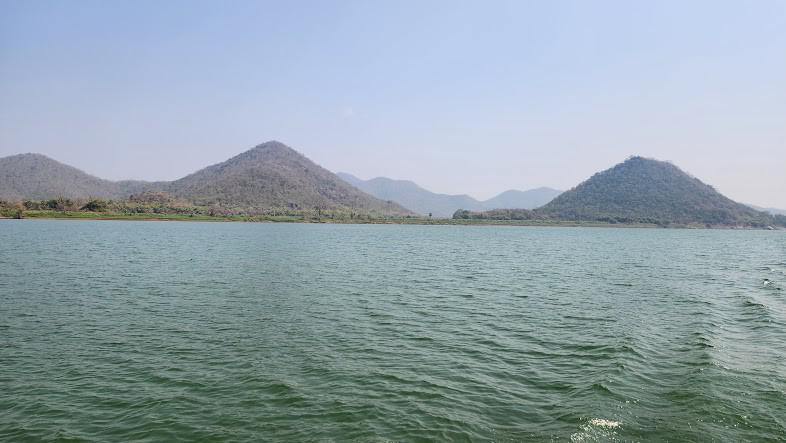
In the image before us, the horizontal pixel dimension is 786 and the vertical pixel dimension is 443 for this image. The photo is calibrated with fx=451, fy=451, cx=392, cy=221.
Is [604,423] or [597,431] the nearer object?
[597,431]

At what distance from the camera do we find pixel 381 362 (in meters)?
23.8

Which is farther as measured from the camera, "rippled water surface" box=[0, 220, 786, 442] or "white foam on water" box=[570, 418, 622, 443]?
"rippled water surface" box=[0, 220, 786, 442]

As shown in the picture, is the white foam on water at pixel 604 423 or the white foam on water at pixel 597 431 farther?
the white foam on water at pixel 604 423

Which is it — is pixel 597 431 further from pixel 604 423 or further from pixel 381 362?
pixel 381 362

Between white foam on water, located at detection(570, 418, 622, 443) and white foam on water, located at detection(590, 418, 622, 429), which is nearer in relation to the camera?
white foam on water, located at detection(570, 418, 622, 443)

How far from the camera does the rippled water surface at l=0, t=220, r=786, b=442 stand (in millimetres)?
16516

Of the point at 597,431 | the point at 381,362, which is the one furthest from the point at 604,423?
the point at 381,362

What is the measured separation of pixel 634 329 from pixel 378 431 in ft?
77.0

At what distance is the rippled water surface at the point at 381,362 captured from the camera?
16516mm

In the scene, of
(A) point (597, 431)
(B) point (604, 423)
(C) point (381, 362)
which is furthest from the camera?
(C) point (381, 362)

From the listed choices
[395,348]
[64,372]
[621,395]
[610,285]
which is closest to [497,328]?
[395,348]

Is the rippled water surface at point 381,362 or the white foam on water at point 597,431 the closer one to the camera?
the white foam on water at point 597,431

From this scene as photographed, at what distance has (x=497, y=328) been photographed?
31562 millimetres

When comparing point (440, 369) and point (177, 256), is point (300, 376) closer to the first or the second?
point (440, 369)
